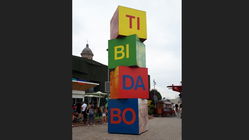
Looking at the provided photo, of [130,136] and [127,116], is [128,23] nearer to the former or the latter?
[127,116]

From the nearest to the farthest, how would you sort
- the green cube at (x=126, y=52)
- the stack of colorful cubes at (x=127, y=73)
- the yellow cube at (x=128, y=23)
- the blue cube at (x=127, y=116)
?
1. the blue cube at (x=127, y=116)
2. the stack of colorful cubes at (x=127, y=73)
3. the green cube at (x=126, y=52)
4. the yellow cube at (x=128, y=23)

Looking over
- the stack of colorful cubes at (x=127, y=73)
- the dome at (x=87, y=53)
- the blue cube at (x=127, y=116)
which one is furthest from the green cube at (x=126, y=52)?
the dome at (x=87, y=53)

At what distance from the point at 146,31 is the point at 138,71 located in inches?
78.7

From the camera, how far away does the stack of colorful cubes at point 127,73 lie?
911 cm

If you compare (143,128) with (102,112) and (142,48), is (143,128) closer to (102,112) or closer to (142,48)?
(142,48)

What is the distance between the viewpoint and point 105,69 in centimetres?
3781

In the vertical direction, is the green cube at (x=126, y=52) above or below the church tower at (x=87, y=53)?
below

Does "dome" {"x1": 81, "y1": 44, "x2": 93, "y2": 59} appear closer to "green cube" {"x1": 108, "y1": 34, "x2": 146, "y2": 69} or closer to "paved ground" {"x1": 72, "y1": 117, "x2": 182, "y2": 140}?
"paved ground" {"x1": 72, "y1": 117, "x2": 182, "y2": 140}

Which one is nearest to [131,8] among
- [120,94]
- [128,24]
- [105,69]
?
[128,24]

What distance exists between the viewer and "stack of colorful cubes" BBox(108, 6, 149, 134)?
911cm

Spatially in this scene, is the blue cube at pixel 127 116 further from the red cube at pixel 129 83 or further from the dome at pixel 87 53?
the dome at pixel 87 53

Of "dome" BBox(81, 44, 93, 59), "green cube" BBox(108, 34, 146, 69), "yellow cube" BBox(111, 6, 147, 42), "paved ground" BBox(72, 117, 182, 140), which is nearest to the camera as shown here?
"paved ground" BBox(72, 117, 182, 140)

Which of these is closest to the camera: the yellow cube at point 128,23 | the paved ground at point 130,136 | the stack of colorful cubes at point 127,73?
the paved ground at point 130,136

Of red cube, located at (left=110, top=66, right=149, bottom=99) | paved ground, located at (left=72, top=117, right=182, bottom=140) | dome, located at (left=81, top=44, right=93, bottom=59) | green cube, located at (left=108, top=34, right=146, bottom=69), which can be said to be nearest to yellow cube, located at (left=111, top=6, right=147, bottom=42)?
green cube, located at (left=108, top=34, right=146, bottom=69)
